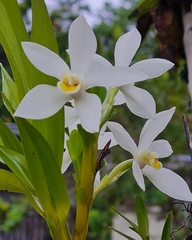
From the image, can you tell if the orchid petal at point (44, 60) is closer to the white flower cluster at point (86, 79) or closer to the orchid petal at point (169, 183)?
the white flower cluster at point (86, 79)

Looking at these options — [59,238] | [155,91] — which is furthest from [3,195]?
[59,238]

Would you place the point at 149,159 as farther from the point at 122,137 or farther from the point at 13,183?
the point at 13,183

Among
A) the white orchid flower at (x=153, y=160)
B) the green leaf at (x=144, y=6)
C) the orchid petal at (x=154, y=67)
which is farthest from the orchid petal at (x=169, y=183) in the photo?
the green leaf at (x=144, y=6)

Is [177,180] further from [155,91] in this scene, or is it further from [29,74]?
[155,91]

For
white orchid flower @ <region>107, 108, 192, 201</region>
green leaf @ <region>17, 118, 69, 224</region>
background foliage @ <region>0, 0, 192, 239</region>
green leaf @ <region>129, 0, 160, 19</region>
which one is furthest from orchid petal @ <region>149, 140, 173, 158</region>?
background foliage @ <region>0, 0, 192, 239</region>

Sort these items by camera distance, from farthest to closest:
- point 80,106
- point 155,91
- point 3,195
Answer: point 3,195
point 155,91
point 80,106

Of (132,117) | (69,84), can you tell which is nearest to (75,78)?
(69,84)
